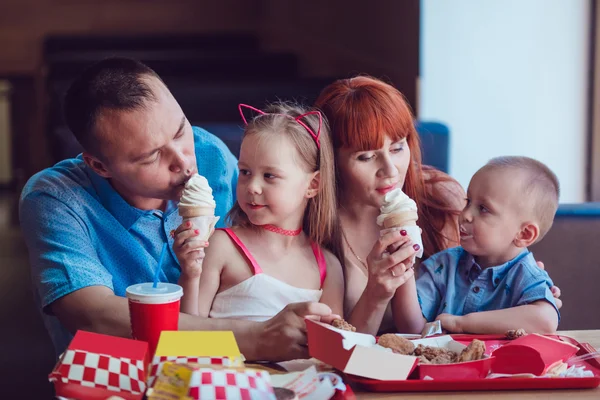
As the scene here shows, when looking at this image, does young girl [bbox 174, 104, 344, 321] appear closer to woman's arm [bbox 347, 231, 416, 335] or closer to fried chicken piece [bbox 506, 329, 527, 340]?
woman's arm [bbox 347, 231, 416, 335]

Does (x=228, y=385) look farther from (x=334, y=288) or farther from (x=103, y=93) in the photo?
(x=103, y=93)

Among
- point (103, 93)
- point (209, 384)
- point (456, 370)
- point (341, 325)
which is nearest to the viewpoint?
point (209, 384)

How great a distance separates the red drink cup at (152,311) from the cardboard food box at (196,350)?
6 centimetres

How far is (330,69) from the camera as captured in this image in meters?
5.78

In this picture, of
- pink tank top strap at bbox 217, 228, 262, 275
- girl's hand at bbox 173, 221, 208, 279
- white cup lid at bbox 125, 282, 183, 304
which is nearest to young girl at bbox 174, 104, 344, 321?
pink tank top strap at bbox 217, 228, 262, 275

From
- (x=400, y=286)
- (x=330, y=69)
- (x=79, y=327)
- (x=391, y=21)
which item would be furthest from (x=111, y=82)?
(x=330, y=69)

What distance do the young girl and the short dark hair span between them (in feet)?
0.90

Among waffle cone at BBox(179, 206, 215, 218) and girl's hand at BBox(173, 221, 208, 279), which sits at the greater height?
waffle cone at BBox(179, 206, 215, 218)

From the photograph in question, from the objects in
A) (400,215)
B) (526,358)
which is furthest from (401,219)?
(526,358)

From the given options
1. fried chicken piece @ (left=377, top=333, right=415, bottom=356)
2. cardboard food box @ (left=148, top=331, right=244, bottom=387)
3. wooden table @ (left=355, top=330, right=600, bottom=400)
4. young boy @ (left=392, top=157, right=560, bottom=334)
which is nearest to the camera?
cardboard food box @ (left=148, top=331, right=244, bottom=387)

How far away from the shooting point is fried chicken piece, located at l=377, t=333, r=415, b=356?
154 cm

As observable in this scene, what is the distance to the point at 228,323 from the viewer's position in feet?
5.69

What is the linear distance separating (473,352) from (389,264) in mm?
292

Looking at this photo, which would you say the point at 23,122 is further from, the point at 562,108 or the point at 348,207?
the point at 348,207
